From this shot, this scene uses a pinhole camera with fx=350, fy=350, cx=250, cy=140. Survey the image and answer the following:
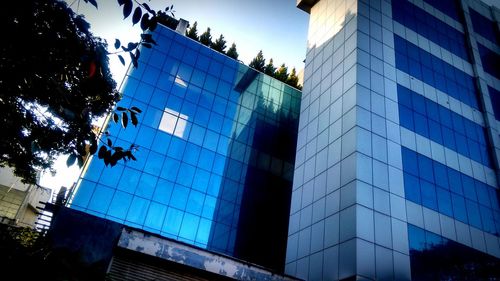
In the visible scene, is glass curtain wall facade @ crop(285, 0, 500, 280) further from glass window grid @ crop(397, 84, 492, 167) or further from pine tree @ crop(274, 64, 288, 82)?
pine tree @ crop(274, 64, 288, 82)

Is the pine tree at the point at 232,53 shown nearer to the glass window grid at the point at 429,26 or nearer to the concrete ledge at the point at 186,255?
the glass window grid at the point at 429,26

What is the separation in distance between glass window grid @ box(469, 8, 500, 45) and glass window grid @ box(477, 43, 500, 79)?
189 centimetres

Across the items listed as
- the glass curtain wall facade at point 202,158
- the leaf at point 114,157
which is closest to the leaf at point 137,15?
the leaf at point 114,157

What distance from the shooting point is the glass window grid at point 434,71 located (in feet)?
76.1

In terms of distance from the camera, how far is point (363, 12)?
Result: 2389 cm

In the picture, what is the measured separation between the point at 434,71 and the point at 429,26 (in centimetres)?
475

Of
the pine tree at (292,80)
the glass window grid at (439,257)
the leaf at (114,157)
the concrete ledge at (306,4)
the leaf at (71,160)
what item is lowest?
the leaf at (71,160)

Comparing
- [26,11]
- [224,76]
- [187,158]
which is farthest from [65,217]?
[224,76]

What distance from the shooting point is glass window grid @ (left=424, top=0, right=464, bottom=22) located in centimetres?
2864

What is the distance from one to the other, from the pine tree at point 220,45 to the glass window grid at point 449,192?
22950mm

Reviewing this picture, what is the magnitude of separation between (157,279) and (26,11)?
10.5 metres

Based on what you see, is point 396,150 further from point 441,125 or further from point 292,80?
point 292,80

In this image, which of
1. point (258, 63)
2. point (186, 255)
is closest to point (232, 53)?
point (258, 63)

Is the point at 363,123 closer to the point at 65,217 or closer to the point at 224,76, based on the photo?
the point at 65,217
